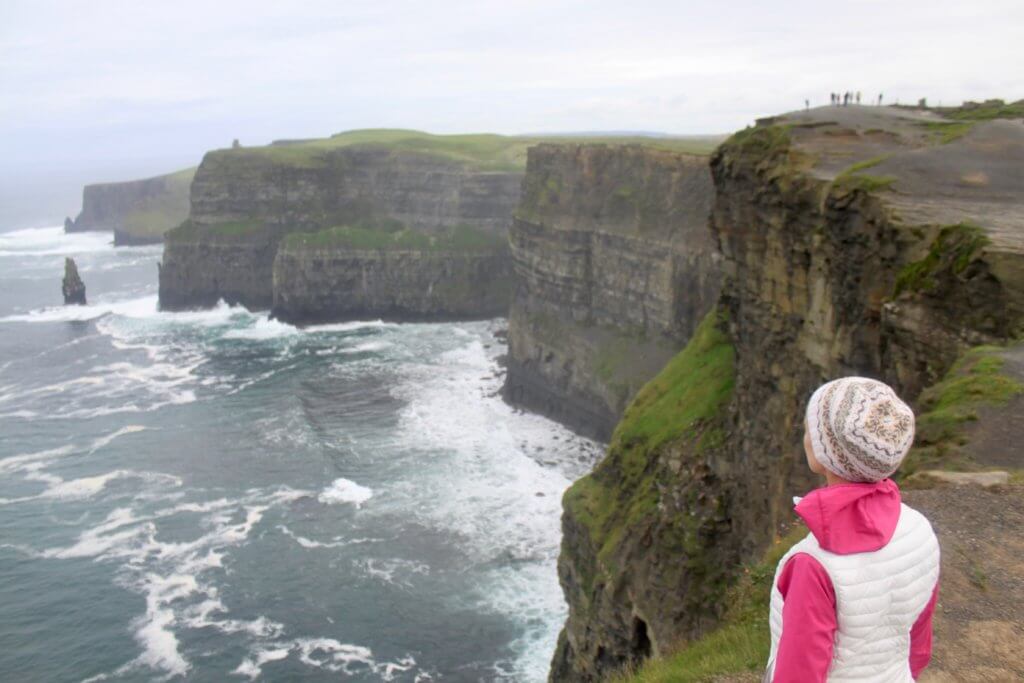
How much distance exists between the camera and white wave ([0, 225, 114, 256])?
150m

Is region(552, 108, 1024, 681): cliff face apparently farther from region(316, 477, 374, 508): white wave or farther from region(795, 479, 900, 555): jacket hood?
region(316, 477, 374, 508): white wave

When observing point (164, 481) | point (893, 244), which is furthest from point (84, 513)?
point (893, 244)

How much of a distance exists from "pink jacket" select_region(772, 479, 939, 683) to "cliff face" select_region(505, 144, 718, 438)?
45104 millimetres

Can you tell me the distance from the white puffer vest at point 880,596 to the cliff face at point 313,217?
8416 centimetres

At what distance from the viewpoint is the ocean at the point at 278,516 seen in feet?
107

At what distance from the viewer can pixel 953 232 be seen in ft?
51.0

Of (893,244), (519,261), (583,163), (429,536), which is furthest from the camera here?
(519,261)

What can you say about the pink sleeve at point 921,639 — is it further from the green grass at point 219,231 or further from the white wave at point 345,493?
the green grass at point 219,231

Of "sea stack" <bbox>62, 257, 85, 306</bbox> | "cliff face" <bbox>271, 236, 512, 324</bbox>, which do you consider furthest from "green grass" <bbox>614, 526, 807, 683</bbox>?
"sea stack" <bbox>62, 257, 85, 306</bbox>

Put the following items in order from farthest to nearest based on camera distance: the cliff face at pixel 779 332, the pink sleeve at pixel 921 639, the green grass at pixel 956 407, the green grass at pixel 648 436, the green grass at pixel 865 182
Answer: the green grass at pixel 648 436 → the green grass at pixel 865 182 → the cliff face at pixel 779 332 → the green grass at pixel 956 407 → the pink sleeve at pixel 921 639

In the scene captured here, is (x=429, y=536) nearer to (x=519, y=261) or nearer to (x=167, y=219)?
(x=519, y=261)

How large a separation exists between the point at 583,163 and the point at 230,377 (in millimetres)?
32928

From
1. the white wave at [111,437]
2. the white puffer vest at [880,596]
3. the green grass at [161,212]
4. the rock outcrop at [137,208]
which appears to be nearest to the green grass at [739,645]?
the white puffer vest at [880,596]

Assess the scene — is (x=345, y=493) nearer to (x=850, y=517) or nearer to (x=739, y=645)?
(x=739, y=645)
